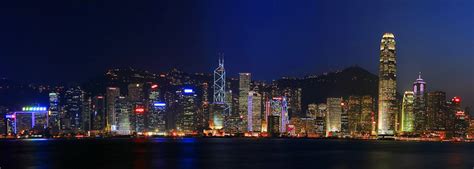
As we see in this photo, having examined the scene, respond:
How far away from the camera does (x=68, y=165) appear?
252 ft

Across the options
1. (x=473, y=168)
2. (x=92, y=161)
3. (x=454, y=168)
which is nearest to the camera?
(x=473, y=168)

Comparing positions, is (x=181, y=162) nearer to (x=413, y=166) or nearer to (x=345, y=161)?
(x=345, y=161)

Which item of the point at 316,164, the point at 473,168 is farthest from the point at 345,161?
the point at 473,168

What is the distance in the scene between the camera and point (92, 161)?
8256 centimetres

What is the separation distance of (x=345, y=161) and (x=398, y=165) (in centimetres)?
879

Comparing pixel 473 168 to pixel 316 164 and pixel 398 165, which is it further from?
pixel 316 164

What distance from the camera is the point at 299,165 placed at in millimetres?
79125

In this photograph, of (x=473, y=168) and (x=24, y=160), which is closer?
(x=473, y=168)

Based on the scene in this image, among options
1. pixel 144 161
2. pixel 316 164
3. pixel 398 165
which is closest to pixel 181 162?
pixel 144 161

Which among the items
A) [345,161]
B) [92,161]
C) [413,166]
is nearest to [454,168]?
[413,166]

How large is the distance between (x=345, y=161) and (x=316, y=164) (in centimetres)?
735

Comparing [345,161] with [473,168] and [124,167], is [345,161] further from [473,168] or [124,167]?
[124,167]

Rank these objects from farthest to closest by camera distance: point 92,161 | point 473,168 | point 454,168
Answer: point 92,161
point 454,168
point 473,168

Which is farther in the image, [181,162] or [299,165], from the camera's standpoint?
[181,162]
